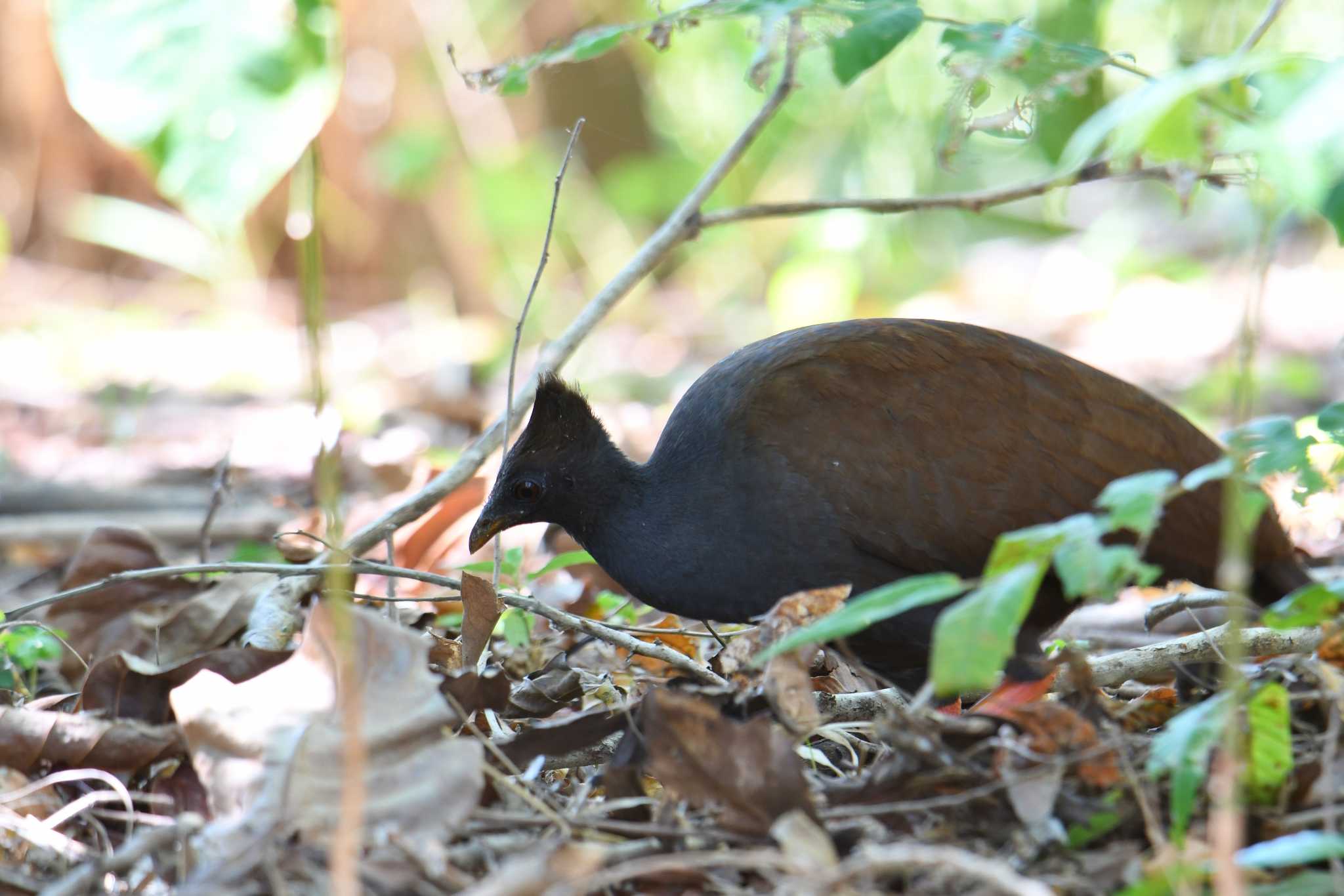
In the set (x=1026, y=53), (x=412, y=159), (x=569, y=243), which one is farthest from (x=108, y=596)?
(x=569, y=243)

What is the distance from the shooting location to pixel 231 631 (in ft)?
12.4

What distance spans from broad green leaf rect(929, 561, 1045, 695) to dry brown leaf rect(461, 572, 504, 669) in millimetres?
1392

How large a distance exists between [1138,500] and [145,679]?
205cm

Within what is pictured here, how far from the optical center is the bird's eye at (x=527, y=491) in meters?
3.71

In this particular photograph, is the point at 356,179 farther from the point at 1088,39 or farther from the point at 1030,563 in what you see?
the point at 1030,563

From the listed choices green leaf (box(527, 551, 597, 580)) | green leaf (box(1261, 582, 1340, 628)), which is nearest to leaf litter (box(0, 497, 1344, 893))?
green leaf (box(1261, 582, 1340, 628))

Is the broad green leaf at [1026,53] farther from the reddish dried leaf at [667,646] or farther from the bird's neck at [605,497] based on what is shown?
the reddish dried leaf at [667,646]

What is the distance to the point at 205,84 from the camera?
470cm

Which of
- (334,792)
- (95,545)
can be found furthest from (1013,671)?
(95,545)

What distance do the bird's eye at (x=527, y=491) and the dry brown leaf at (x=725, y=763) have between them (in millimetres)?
1450

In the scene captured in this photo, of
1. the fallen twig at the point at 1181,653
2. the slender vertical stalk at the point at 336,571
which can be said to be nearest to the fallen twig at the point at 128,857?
the slender vertical stalk at the point at 336,571

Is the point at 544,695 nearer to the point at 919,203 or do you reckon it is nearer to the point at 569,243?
the point at 919,203

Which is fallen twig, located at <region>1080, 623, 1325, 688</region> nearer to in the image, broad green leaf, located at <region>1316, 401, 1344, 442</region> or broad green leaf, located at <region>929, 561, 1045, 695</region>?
broad green leaf, located at <region>1316, 401, 1344, 442</region>

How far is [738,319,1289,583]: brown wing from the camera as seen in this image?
11.1ft
